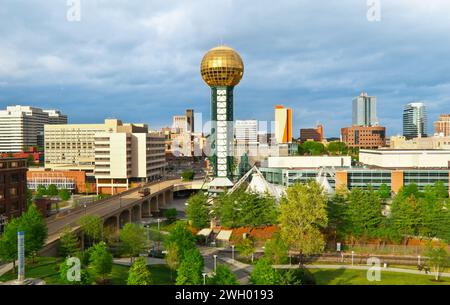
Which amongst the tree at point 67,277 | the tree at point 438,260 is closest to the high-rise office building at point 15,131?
the tree at point 67,277

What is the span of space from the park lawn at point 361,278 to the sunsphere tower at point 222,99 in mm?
41400

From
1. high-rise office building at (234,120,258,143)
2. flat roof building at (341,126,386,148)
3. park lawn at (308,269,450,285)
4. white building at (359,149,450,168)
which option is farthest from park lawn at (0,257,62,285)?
flat roof building at (341,126,386,148)

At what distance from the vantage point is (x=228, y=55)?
77.4 m

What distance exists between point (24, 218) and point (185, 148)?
140 m

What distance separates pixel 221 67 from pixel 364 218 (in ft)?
139

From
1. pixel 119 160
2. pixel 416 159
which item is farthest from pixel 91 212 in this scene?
pixel 416 159

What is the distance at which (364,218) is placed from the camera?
141ft

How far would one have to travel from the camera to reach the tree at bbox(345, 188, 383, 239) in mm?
42938

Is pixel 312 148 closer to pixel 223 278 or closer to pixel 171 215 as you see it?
pixel 171 215

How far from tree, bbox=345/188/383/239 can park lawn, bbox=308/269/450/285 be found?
311 inches

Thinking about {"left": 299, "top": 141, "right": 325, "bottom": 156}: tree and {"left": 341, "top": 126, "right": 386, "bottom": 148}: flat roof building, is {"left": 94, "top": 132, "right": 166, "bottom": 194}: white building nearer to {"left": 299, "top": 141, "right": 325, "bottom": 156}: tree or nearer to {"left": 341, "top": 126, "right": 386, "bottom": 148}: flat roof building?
{"left": 299, "top": 141, "right": 325, "bottom": 156}: tree
